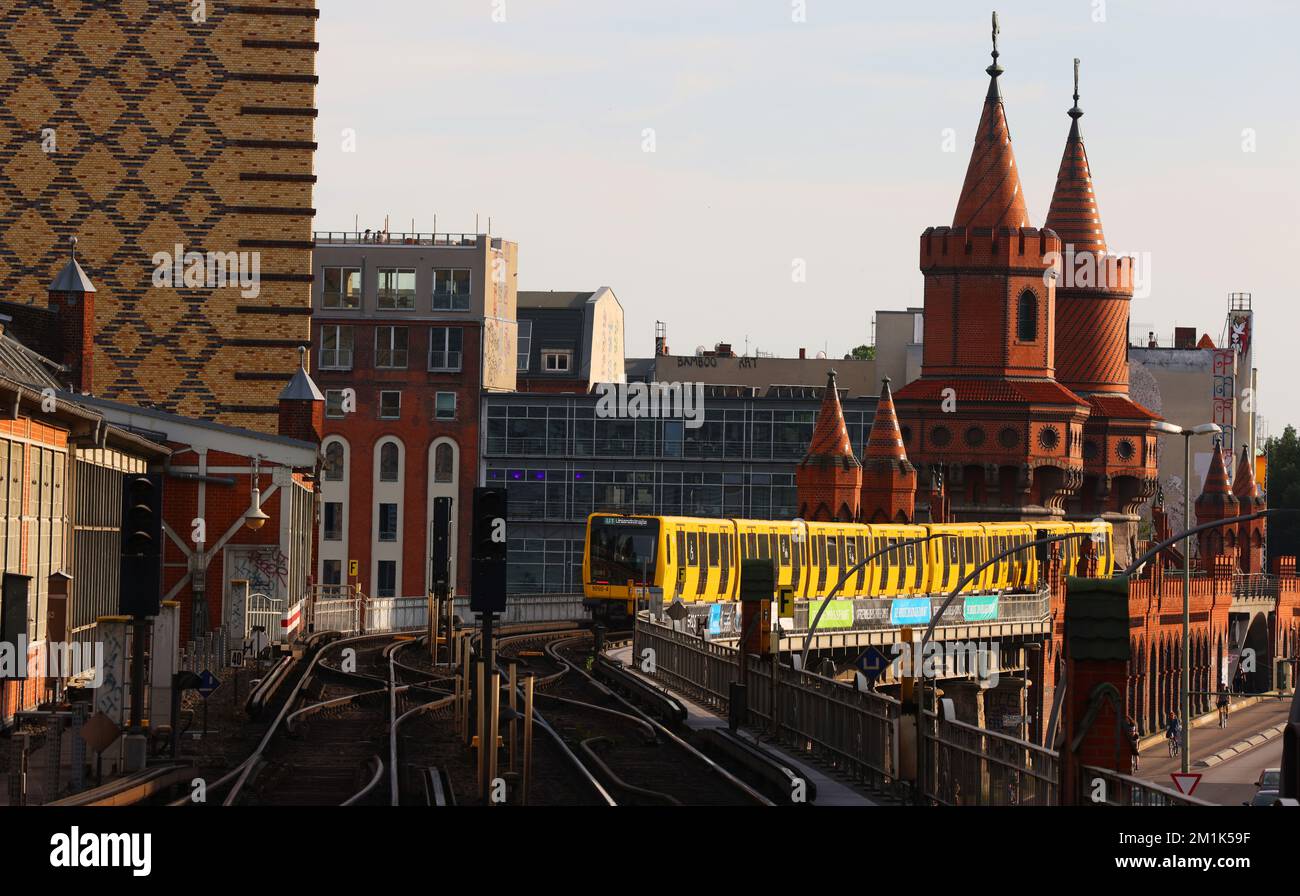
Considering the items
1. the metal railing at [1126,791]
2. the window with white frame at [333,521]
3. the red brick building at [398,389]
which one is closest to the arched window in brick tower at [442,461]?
the red brick building at [398,389]

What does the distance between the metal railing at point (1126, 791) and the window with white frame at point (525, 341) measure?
99.0m

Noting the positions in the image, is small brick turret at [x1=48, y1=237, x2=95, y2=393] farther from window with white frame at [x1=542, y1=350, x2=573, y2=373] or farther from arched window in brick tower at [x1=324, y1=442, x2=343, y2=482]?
window with white frame at [x1=542, y1=350, x2=573, y2=373]

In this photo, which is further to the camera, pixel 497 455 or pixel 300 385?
pixel 497 455

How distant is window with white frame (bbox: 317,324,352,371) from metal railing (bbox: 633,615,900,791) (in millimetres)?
64042

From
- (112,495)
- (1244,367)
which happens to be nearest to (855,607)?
(112,495)

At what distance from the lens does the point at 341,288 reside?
10419 centimetres

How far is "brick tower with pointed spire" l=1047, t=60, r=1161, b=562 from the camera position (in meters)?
109

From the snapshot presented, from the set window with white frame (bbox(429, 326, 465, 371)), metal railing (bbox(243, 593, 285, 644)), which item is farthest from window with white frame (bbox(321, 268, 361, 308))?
metal railing (bbox(243, 593, 285, 644))

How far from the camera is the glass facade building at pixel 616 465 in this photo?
103 m

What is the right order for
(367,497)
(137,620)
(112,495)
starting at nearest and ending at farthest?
(137,620)
(112,495)
(367,497)

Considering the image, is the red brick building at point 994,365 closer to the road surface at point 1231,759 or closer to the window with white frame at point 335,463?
the road surface at point 1231,759
